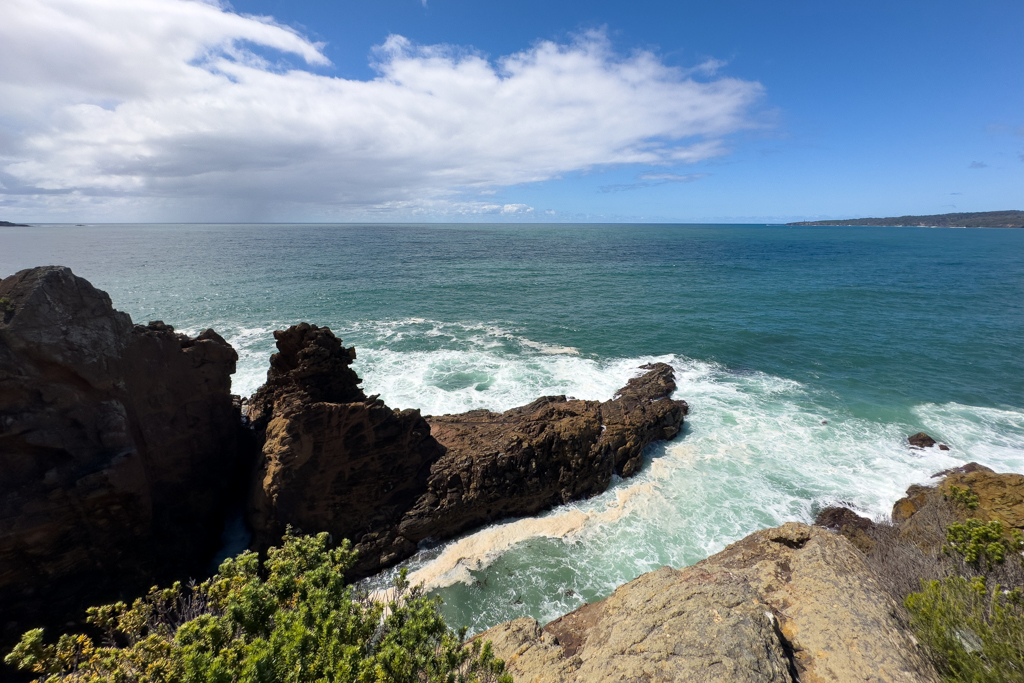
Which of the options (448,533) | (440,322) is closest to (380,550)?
(448,533)

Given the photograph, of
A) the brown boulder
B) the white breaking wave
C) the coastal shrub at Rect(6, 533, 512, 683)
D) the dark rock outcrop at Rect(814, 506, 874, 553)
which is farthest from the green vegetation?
the coastal shrub at Rect(6, 533, 512, 683)

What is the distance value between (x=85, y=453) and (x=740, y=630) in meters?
20.3

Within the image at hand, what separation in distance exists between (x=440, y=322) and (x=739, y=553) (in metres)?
37.6

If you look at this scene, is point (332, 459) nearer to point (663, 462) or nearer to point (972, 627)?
point (663, 462)

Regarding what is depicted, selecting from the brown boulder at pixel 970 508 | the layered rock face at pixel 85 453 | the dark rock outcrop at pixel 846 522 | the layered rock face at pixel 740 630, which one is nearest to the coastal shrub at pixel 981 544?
the brown boulder at pixel 970 508

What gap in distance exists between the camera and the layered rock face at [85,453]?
13047 millimetres

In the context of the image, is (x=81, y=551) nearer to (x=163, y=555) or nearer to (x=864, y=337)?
(x=163, y=555)

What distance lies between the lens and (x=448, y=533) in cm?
1900

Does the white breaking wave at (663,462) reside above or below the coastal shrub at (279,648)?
below

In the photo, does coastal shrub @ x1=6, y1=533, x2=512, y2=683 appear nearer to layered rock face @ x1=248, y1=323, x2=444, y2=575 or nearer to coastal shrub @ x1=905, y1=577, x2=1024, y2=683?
layered rock face @ x1=248, y1=323, x2=444, y2=575

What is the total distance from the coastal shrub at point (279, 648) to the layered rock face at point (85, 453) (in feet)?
20.5

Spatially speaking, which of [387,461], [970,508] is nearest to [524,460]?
[387,461]

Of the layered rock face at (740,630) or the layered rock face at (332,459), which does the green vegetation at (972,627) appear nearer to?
the layered rock face at (740,630)

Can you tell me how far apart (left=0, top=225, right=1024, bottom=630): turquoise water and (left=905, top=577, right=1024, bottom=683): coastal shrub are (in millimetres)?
8971
